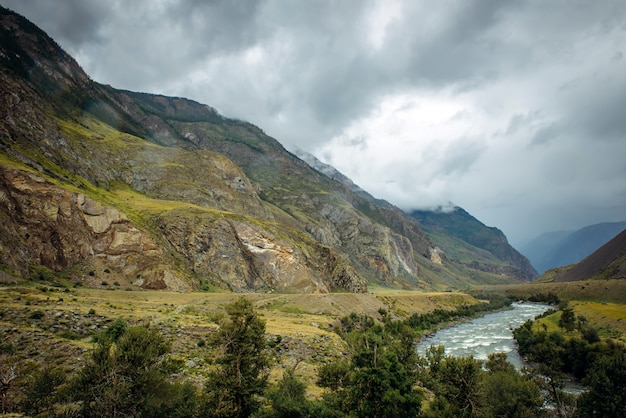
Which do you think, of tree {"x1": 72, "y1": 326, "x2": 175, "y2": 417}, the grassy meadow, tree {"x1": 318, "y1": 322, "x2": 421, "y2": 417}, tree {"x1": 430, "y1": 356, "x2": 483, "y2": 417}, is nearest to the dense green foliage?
tree {"x1": 430, "y1": 356, "x2": 483, "y2": 417}

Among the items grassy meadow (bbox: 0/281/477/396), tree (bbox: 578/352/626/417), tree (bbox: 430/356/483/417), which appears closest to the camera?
tree (bbox: 430/356/483/417)

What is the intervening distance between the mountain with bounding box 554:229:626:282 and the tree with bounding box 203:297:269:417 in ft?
563

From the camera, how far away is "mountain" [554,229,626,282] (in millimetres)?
143962

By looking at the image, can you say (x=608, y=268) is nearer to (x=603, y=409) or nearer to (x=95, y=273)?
(x=603, y=409)

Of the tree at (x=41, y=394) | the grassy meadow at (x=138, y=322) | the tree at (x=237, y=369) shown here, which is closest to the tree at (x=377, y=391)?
the tree at (x=237, y=369)

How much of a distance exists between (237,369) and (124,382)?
7.49 meters

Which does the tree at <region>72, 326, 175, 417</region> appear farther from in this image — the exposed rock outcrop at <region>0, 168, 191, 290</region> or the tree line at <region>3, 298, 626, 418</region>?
the exposed rock outcrop at <region>0, 168, 191, 290</region>

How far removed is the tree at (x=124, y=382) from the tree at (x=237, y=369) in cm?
360

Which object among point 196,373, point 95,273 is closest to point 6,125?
point 95,273

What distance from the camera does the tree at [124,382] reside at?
1978 centimetres

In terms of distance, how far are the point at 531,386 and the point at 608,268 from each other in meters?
169

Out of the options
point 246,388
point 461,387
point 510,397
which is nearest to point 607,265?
point 510,397

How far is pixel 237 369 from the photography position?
2409 cm

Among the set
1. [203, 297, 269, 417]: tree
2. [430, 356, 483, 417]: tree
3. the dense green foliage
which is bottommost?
the dense green foliage
